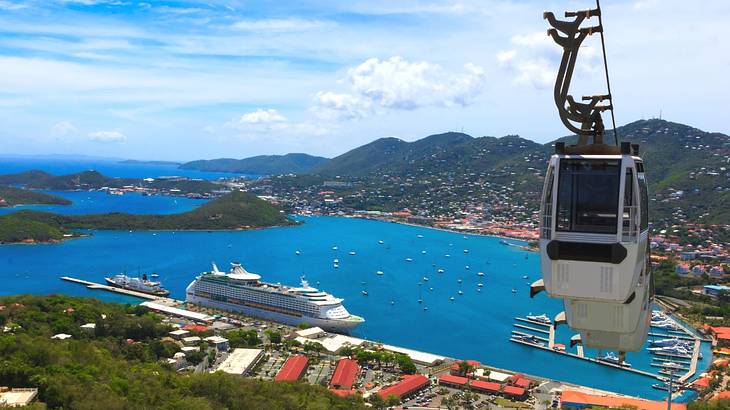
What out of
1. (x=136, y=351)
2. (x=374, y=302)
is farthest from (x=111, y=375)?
(x=374, y=302)

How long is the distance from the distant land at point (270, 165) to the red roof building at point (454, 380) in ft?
363

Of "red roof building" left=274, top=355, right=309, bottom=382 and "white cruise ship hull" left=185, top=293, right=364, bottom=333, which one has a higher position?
"red roof building" left=274, top=355, right=309, bottom=382

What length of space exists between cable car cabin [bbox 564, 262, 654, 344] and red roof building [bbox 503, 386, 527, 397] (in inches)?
477

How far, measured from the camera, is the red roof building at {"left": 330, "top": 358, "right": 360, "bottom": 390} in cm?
1403

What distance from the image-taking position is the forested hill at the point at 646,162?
45.6 meters

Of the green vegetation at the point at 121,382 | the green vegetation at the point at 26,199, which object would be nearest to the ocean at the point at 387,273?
the green vegetation at the point at 121,382

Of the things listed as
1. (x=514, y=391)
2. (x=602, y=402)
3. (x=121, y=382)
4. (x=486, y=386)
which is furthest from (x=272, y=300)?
(x=121, y=382)

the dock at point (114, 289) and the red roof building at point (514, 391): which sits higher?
the red roof building at point (514, 391)

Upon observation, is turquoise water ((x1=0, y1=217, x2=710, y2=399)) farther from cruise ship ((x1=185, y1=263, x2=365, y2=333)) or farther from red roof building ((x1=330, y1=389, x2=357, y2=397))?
red roof building ((x1=330, y1=389, x2=357, y2=397))

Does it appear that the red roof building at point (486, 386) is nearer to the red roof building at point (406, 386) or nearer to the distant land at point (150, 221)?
the red roof building at point (406, 386)

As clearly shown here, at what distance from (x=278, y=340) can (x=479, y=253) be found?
69.6 ft

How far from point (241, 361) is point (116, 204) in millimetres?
52342

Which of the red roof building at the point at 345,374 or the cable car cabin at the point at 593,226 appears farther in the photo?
the red roof building at the point at 345,374

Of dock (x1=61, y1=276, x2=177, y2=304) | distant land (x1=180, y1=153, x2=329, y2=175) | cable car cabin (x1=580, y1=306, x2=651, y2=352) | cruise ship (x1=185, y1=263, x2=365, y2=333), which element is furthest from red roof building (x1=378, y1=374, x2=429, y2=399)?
distant land (x1=180, y1=153, x2=329, y2=175)
